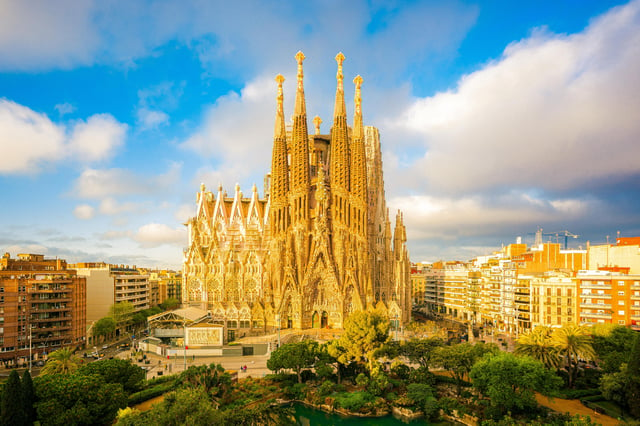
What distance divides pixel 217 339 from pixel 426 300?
57.7 metres

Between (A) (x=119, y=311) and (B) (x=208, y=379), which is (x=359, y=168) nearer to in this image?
(A) (x=119, y=311)

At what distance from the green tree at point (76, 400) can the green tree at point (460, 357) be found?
2029cm

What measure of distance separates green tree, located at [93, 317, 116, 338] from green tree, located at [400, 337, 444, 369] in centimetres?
3625

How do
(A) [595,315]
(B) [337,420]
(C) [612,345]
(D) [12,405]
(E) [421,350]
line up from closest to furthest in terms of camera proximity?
(D) [12,405], (B) [337,420], (C) [612,345], (E) [421,350], (A) [595,315]

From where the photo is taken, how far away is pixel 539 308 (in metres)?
48.8

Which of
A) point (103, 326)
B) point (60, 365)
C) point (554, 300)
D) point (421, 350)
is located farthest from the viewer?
point (103, 326)

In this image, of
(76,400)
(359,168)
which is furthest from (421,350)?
(359,168)

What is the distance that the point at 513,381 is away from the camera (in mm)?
25312

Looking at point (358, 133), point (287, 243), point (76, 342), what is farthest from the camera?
point (358, 133)

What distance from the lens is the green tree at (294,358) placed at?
3130cm

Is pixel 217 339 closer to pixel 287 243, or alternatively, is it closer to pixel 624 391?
pixel 287 243

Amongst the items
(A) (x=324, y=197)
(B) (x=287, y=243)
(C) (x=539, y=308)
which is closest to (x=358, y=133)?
(A) (x=324, y=197)

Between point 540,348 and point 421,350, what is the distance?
27.1 ft

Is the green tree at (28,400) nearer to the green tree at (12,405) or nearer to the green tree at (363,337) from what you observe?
the green tree at (12,405)
